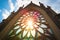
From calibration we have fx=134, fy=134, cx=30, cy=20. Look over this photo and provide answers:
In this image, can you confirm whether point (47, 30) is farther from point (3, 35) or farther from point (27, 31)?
point (3, 35)

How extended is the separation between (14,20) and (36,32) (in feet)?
13.1

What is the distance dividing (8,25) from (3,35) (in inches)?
70.9

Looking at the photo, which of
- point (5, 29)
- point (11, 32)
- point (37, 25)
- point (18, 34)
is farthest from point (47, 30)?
point (5, 29)

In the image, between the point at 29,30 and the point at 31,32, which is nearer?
the point at 31,32

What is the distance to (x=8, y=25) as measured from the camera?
12156 mm

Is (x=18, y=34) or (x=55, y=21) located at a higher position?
(x=55, y=21)

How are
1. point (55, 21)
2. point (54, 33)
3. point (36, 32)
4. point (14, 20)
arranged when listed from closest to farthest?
1. point (54, 33)
2. point (36, 32)
3. point (55, 21)
4. point (14, 20)

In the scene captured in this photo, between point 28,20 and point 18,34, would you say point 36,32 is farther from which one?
point 28,20

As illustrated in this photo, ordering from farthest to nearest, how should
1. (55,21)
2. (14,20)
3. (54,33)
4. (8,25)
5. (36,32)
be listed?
(14,20) < (8,25) < (55,21) < (36,32) < (54,33)

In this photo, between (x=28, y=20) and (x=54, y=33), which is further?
(x=28, y=20)

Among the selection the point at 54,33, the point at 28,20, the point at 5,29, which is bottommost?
the point at 54,33

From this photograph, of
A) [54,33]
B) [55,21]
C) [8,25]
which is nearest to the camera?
[54,33]

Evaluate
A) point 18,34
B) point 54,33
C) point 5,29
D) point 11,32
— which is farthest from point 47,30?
point 5,29

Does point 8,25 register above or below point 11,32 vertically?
above
